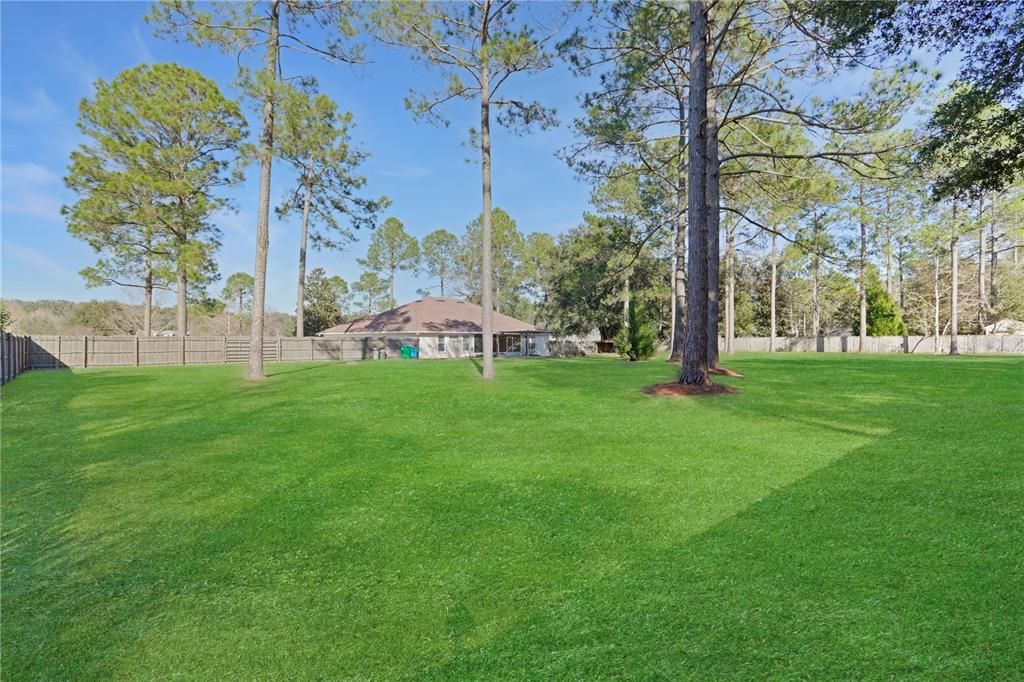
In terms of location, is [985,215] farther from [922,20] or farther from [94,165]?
[94,165]

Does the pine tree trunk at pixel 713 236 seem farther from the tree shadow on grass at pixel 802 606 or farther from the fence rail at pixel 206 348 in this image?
the fence rail at pixel 206 348

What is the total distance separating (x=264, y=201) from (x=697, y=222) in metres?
10.6

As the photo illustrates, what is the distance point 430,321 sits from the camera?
103 ft

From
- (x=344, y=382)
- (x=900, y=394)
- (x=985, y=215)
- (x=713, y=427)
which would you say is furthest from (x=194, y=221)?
(x=985, y=215)

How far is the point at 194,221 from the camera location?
23.3 meters

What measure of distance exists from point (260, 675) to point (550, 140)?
1485 centimetres

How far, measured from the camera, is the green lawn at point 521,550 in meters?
2.15

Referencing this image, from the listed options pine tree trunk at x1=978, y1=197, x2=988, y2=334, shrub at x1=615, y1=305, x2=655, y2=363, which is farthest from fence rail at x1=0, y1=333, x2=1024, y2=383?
shrub at x1=615, y1=305, x2=655, y2=363

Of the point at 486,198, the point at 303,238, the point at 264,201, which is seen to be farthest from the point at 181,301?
the point at 486,198

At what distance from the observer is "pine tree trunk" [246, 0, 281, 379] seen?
43.3ft

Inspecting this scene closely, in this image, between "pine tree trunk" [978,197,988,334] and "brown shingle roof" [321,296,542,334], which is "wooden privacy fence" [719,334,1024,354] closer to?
"pine tree trunk" [978,197,988,334]

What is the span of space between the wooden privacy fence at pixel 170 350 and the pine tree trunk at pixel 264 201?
11.2 metres

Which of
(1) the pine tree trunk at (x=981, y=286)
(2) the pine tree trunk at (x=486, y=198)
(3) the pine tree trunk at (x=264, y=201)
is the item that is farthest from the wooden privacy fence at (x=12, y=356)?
(1) the pine tree trunk at (x=981, y=286)

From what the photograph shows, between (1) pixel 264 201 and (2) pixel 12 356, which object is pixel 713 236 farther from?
(2) pixel 12 356
